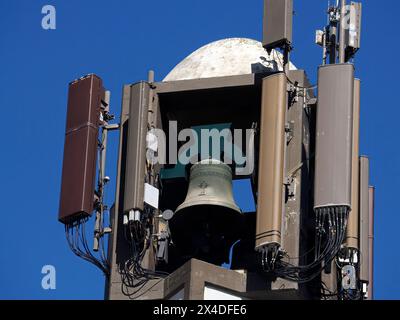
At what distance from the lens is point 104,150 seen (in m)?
69.9

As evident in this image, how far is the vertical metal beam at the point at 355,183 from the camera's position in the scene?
220ft

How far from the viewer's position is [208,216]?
69000 mm

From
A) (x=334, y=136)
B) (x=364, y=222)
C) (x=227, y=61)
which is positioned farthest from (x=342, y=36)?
(x=364, y=222)

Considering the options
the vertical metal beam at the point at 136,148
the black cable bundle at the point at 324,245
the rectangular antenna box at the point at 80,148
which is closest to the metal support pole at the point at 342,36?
the black cable bundle at the point at 324,245

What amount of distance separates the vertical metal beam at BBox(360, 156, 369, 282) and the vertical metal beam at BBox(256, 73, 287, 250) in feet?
11.6

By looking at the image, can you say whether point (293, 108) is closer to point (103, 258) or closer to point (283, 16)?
point (283, 16)

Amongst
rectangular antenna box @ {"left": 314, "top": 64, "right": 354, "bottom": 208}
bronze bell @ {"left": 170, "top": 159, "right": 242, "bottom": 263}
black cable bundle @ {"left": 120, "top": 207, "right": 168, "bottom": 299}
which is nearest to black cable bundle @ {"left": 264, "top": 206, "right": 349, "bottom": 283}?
rectangular antenna box @ {"left": 314, "top": 64, "right": 354, "bottom": 208}

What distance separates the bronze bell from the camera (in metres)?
68.5

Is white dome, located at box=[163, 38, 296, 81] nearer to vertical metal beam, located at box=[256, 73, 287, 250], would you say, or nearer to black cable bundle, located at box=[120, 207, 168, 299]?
vertical metal beam, located at box=[256, 73, 287, 250]
